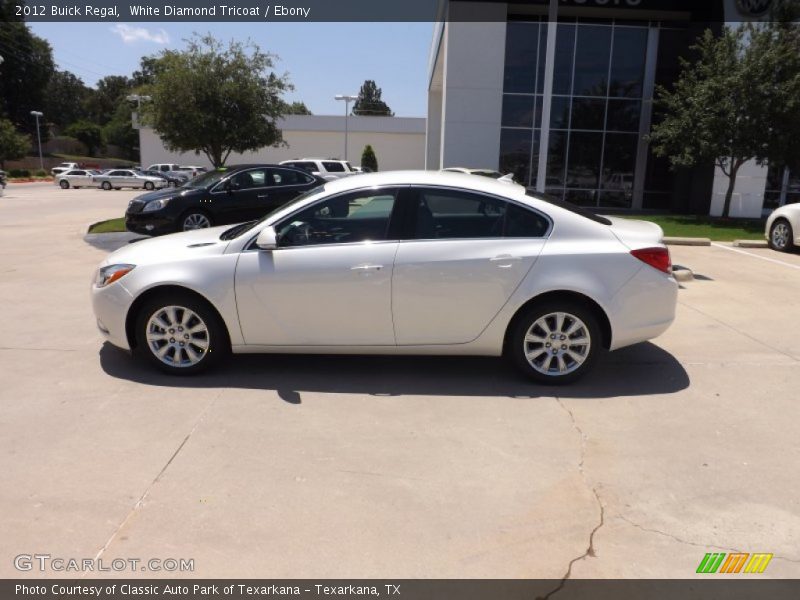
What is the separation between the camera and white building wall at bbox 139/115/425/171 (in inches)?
2096

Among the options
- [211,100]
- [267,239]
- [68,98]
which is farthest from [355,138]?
[68,98]

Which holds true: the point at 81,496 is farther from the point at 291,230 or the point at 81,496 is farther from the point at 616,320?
the point at 616,320

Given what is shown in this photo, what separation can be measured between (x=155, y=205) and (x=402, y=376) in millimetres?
8425

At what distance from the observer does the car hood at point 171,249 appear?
4941 millimetres

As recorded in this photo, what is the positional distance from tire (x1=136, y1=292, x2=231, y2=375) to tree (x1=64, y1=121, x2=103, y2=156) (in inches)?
3626

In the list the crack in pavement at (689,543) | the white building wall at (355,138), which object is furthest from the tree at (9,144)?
the crack in pavement at (689,543)

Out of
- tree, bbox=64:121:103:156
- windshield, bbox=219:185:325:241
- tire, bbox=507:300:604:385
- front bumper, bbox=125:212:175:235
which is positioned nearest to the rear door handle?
tire, bbox=507:300:604:385

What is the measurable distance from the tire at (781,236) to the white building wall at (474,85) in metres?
11.1

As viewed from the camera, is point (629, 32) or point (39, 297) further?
point (629, 32)

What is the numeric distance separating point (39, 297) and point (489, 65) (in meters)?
18.1

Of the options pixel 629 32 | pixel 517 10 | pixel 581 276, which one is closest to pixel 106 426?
pixel 581 276

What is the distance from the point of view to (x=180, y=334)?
16.2 ft

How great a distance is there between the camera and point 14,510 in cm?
319

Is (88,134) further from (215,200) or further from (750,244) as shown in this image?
(750,244)
